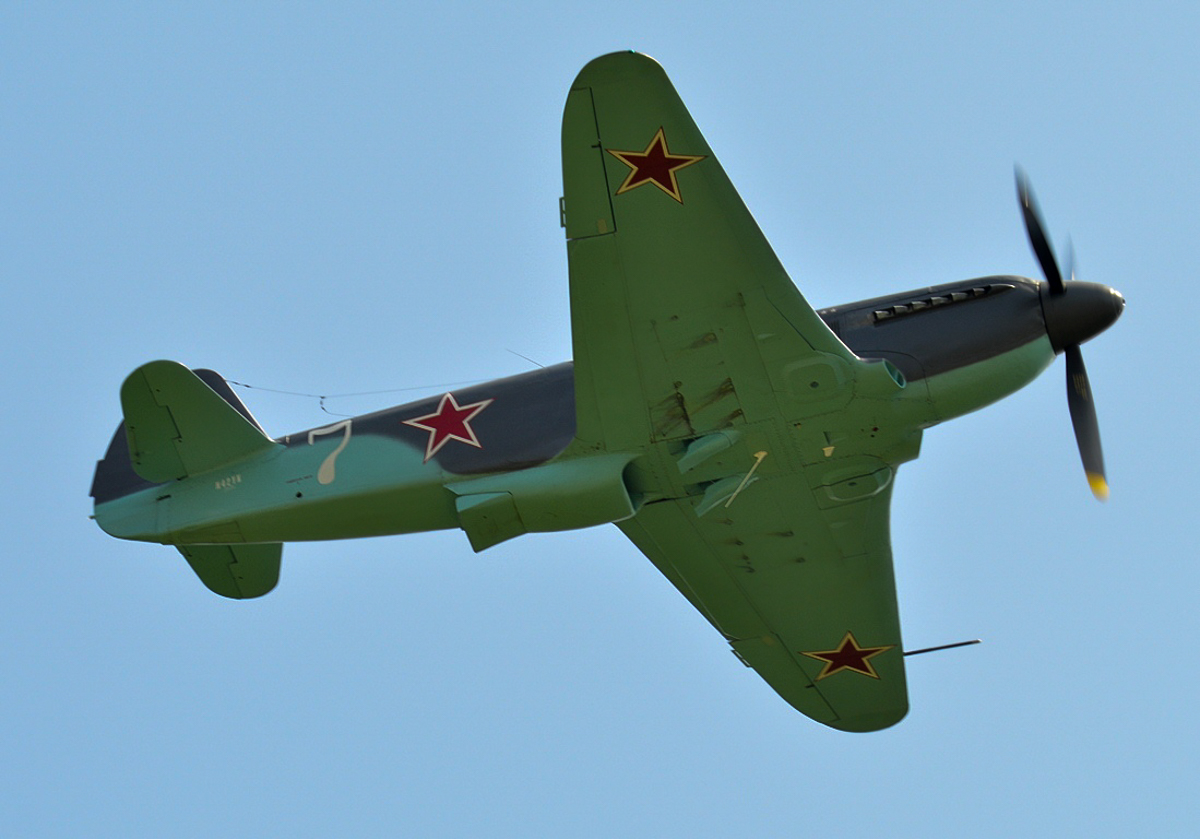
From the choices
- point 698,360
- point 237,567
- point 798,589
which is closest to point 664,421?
point 698,360

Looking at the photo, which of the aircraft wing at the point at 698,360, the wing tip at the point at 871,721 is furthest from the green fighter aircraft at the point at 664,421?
the wing tip at the point at 871,721

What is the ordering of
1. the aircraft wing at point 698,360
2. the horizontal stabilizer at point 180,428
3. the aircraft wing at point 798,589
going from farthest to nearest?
the aircraft wing at point 798,589 < the horizontal stabilizer at point 180,428 < the aircraft wing at point 698,360

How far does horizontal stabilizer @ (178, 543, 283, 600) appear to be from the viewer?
1441 centimetres

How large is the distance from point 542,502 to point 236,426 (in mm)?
3200

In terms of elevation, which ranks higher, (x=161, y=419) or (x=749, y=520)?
(x=161, y=419)

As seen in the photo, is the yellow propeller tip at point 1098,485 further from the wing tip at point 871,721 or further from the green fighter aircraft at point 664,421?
the wing tip at point 871,721

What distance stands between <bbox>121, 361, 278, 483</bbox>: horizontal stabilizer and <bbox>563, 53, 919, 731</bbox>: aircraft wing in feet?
11.5

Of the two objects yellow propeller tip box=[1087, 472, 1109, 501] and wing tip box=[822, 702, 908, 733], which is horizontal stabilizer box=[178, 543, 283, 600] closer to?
wing tip box=[822, 702, 908, 733]

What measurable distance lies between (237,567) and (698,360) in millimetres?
5540

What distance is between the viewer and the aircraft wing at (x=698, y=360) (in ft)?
37.1

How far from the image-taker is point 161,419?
44.3 feet

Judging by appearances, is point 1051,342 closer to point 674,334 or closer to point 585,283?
point 674,334

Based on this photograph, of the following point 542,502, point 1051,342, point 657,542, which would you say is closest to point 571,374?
point 542,502

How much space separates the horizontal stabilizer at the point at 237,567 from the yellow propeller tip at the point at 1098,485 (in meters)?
7.91
